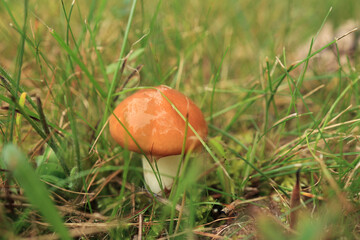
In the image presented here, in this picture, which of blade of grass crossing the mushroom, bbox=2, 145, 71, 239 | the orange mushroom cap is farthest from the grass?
the orange mushroom cap

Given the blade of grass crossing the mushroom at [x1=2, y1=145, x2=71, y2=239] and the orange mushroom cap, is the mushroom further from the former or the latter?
the blade of grass crossing the mushroom at [x1=2, y1=145, x2=71, y2=239]

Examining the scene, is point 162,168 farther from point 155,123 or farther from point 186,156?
point 186,156

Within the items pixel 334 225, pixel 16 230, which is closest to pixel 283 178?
pixel 334 225

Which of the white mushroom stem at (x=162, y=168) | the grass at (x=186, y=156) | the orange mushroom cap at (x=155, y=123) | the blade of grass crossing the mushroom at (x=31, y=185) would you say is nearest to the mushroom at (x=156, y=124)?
the orange mushroom cap at (x=155, y=123)

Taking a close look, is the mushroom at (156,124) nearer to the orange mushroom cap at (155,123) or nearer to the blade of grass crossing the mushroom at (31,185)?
the orange mushroom cap at (155,123)

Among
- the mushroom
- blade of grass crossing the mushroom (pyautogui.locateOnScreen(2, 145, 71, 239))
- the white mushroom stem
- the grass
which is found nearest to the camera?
blade of grass crossing the mushroom (pyautogui.locateOnScreen(2, 145, 71, 239))

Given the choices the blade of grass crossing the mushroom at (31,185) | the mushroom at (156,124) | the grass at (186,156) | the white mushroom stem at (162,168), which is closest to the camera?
the blade of grass crossing the mushroom at (31,185)

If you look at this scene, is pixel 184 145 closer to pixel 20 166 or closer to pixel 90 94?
pixel 20 166

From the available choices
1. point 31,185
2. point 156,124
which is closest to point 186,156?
point 156,124
